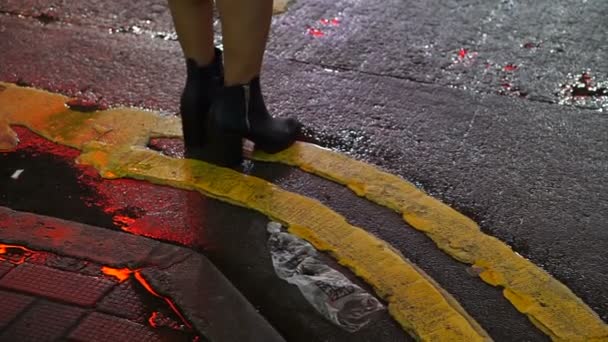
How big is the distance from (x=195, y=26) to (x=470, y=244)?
1.25m

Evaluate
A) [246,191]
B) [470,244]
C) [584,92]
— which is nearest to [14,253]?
[246,191]

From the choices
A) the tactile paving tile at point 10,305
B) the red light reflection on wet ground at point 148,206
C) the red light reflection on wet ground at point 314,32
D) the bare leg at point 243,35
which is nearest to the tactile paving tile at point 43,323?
the tactile paving tile at point 10,305

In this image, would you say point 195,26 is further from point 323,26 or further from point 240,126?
point 323,26

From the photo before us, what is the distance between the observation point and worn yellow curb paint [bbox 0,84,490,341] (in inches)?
84.2

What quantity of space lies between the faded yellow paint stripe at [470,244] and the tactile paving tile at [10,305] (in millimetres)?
1063

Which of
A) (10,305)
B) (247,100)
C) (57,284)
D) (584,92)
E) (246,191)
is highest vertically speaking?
(584,92)

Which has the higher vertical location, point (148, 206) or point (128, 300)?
point (148, 206)

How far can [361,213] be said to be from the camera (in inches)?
101

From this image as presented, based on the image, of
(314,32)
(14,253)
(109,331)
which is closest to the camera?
(109,331)

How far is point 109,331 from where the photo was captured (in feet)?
6.55

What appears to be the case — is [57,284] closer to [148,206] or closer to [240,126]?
[148,206]

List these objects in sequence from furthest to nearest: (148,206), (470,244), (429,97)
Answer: (429,97)
(148,206)
(470,244)

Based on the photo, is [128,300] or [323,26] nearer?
[128,300]

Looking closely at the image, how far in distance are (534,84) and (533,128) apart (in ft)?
1.26
